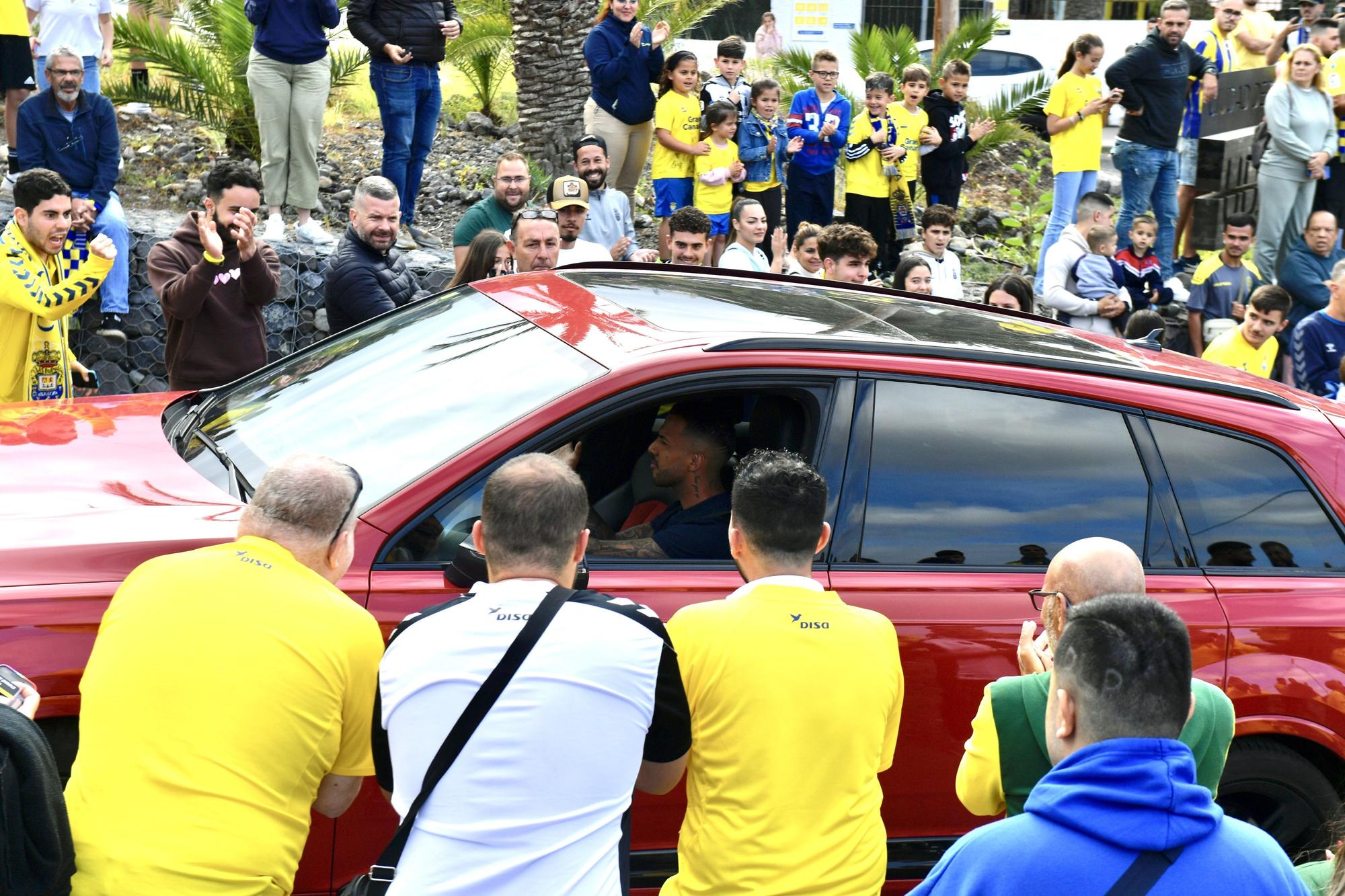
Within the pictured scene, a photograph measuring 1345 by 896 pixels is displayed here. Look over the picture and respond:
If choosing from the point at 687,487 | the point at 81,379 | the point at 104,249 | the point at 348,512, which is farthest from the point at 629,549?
the point at 81,379

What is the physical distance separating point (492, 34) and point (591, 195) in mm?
5572

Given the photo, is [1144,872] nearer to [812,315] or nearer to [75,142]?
[812,315]

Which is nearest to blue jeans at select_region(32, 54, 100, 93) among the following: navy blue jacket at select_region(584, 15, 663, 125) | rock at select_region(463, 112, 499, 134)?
navy blue jacket at select_region(584, 15, 663, 125)

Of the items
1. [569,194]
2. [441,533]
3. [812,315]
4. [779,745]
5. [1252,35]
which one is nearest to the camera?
[779,745]

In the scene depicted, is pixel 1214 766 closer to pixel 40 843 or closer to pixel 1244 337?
pixel 40 843

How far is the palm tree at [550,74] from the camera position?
1205 centimetres

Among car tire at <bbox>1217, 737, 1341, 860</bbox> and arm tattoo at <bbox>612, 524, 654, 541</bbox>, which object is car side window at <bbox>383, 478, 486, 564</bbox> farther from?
car tire at <bbox>1217, 737, 1341, 860</bbox>

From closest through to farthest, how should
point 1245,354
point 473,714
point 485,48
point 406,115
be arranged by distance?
point 473,714 < point 1245,354 < point 406,115 < point 485,48

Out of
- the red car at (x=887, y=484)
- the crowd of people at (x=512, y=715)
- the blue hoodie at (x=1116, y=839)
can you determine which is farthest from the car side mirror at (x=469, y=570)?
the blue hoodie at (x=1116, y=839)

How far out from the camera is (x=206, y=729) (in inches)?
106

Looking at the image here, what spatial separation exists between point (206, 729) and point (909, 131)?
9.18 metres

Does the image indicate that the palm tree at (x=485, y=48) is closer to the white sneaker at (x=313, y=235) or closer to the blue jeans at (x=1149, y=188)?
the white sneaker at (x=313, y=235)

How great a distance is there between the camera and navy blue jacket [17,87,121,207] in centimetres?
830

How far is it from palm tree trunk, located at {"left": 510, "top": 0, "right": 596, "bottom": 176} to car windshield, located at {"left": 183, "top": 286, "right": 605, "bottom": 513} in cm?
796
